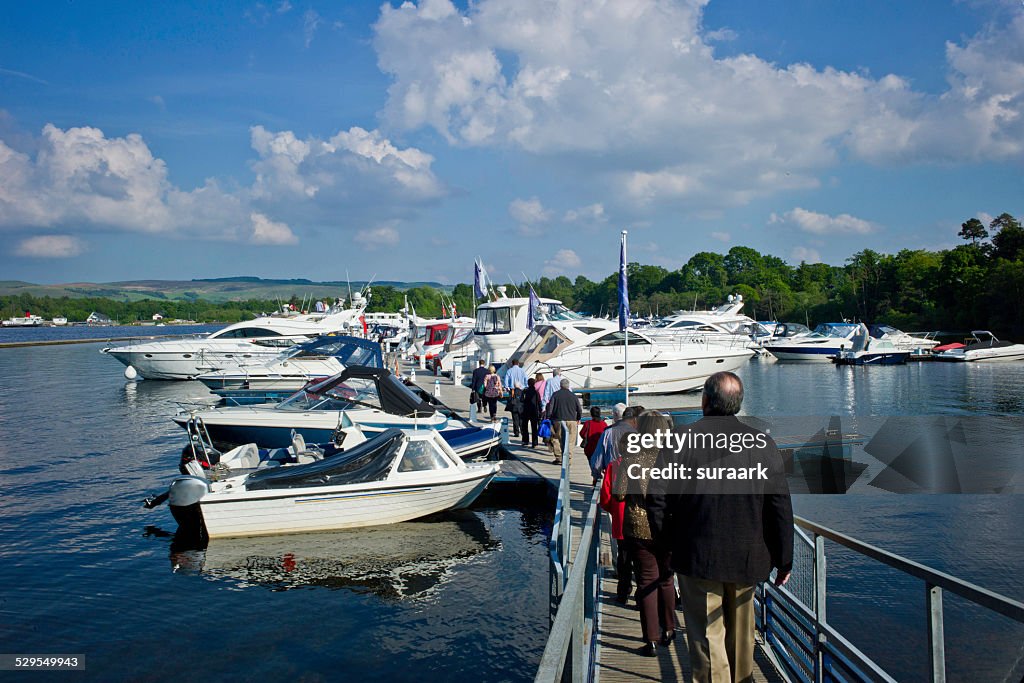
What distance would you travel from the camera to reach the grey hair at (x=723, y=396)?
4098 millimetres

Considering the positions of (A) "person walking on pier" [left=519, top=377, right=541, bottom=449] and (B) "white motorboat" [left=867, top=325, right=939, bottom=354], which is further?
(B) "white motorboat" [left=867, top=325, right=939, bottom=354]

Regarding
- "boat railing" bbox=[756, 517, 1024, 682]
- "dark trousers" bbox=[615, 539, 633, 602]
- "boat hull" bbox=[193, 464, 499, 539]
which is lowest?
"boat hull" bbox=[193, 464, 499, 539]

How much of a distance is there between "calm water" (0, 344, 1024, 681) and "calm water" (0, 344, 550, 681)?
32mm

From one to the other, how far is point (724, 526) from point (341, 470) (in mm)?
9597

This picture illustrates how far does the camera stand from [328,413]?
17969mm

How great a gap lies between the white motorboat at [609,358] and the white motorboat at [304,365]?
22.9ft

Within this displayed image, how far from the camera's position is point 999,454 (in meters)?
20.6

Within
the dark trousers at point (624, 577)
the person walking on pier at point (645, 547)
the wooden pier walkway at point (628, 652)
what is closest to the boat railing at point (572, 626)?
the wooden pier walkway at point (628, 652)

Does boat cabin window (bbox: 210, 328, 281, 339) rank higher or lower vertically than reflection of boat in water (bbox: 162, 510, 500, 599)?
higher

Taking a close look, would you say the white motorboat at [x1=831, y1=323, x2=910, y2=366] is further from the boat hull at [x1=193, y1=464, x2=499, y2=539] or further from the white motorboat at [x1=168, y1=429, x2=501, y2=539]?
the boat hull at [x1=193, y1=464, x2=499, y2=539]

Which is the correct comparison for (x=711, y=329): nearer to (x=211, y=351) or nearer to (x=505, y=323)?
(x=505, y=323)

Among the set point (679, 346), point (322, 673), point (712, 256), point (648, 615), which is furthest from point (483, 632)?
point (712, 256)

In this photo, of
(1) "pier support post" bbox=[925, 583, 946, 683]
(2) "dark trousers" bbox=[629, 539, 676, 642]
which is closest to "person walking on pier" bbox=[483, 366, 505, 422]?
(2) "dark trousers" bbox=[629, 539, 676, 642]

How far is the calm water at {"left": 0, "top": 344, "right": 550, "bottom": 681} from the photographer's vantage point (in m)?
8.60
